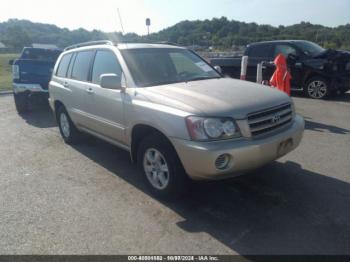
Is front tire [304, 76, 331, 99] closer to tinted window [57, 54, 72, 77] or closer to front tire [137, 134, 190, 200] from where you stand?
tinted window [57, 54, 72, 77]

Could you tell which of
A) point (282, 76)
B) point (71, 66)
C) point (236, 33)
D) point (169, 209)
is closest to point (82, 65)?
point (71, 66)

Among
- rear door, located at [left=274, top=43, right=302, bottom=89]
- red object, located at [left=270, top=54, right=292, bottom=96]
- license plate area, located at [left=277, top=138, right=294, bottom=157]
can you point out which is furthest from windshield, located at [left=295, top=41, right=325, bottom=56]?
license plate area, located at [left=277, top=138, right=294, bottom=157]

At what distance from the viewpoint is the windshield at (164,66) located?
4.14 meters

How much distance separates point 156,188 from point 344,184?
2.37 m

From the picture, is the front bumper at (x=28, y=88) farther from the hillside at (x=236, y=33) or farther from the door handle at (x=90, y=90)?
the hillside at (x=236, y=33)

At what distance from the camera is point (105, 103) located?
444 cm

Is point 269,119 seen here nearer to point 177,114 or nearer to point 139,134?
point 177,114

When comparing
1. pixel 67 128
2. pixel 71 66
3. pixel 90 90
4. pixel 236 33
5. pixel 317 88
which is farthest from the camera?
pixel 236 33

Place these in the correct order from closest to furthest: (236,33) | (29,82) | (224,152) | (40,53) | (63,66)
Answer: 1. (224,152)
2. (63,66)
3. (29,82)
4. (40,53)
5. (236,33)

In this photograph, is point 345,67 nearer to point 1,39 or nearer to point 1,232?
point 1,232

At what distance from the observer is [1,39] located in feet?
368

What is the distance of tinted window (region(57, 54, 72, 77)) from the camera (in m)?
5.84

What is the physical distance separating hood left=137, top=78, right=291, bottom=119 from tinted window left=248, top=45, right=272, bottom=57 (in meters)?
7.23

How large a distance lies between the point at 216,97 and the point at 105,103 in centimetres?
170
